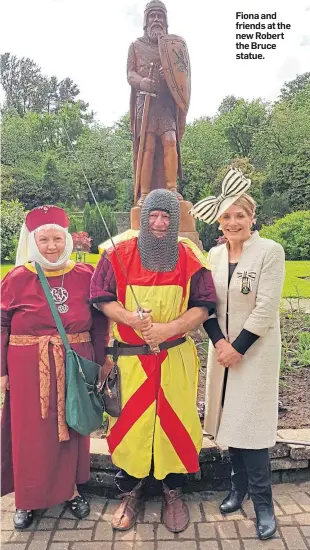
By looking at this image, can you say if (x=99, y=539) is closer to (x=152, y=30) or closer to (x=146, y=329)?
(x=146, y=329)

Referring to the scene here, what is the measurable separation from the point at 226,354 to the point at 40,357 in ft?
3.10

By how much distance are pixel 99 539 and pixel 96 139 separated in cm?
2998

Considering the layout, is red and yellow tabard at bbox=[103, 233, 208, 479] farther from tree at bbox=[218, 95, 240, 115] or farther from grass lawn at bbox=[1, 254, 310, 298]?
tree at bbox=[218, 95, 240, 115]

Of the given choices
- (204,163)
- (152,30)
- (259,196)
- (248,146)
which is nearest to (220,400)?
(152,30)

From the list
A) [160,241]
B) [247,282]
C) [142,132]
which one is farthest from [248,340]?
[142,132]

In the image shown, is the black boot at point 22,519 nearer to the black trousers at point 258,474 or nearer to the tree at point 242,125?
the black trousers at point 258,474

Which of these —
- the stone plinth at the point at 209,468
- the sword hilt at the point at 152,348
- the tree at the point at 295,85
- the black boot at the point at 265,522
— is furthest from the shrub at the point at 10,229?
the tree at the point at 295,85

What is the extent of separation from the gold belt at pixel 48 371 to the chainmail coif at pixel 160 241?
2.06ft

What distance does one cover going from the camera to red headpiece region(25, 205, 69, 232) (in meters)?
2.54

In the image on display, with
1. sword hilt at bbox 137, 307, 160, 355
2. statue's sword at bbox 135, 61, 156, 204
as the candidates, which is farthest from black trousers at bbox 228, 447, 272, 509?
statue's sword at bbox 135, 61, 156, 204

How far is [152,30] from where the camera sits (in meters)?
5.33

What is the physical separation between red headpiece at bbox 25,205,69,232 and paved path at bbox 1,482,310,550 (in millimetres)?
1594

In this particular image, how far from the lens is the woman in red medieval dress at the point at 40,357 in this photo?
97.7 inches

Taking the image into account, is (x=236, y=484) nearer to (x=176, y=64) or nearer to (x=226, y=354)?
(x=226, y=354)
